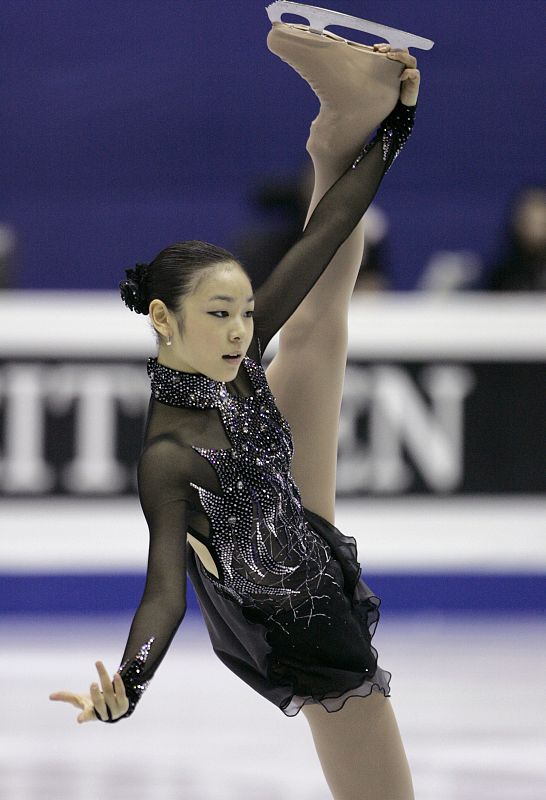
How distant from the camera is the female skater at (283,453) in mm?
2121

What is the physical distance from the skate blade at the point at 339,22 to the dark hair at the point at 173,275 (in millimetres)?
449

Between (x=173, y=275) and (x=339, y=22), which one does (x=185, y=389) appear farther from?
(x=339, y=22)

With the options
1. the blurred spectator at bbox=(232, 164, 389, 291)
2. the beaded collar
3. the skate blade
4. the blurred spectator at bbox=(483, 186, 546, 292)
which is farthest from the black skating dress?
the blurred spectator at bbox=(483, 186, 546, 292)

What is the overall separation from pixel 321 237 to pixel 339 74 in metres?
0.30

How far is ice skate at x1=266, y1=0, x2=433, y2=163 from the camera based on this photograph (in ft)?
7.82

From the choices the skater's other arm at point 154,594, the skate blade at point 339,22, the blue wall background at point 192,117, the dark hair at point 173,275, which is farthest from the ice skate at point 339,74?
the blue wall background at point 192,117

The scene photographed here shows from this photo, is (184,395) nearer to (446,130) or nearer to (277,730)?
(277,730)

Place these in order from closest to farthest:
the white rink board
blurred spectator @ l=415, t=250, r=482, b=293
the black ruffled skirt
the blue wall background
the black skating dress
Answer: the black skating dress, the black ruffled skirt, the white rink board, blurred spectator @ l=415, t=250, r=482, b=293, the blue wall background

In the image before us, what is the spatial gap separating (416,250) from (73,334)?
2083 mm

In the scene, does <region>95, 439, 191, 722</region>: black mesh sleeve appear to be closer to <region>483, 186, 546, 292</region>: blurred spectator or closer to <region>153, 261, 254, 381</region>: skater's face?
<region>153, 261, 254, 381</region>: skater's face

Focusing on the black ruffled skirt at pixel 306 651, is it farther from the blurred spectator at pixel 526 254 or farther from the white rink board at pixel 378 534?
the blurred spectator at pixel 526 254

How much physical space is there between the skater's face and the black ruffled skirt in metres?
0.35

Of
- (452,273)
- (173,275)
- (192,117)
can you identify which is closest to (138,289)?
(173,275)

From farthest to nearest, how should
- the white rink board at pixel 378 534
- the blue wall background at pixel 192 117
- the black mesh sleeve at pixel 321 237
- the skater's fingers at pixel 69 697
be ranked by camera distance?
the blue wall background at pixel 192 117, the white rink board at pixel 378 534, the black mesh sleeve at pixel 321 237, the skater's fingers at pixel 69 697
